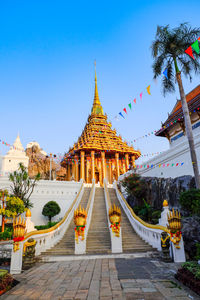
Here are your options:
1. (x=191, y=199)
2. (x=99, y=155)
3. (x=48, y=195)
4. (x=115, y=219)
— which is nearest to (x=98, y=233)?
(x=115, y=219)

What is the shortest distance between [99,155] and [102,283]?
29641 millimetres

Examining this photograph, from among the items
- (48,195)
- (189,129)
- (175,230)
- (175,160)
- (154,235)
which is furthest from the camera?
(48,195)

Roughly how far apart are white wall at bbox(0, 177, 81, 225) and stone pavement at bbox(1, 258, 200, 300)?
14.5 m

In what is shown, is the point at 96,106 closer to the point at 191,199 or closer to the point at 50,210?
the point at 50,210

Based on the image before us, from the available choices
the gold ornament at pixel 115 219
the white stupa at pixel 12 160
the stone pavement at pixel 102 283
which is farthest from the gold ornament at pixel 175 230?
the white stupa at pixel 12 160

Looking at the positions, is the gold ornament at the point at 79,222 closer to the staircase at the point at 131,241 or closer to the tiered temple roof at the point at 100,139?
the staircase at the point at 131,241

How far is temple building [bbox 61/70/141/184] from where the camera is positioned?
1252 inches

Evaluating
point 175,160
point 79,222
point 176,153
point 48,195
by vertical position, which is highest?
point 176,153

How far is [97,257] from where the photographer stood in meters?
8.16

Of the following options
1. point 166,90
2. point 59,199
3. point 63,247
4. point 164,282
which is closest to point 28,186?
point 59,199

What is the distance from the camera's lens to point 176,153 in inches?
609

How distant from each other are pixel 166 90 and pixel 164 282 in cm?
1190

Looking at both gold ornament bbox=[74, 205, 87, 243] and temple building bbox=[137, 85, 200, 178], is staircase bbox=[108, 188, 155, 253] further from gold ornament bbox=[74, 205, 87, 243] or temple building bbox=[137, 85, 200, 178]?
temple building bbox=[137, 85, 200, 178]

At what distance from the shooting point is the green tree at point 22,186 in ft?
61.4
